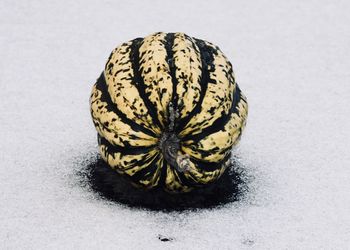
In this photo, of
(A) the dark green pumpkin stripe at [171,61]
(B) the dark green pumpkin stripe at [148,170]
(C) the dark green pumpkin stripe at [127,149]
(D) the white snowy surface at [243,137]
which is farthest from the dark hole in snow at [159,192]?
(A) the dark green pumpkin stripe at [171,61]

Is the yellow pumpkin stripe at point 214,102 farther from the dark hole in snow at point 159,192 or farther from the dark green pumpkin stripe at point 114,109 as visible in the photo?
the dark hole in snow at point 159,192

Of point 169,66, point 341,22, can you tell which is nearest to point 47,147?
point 169,66

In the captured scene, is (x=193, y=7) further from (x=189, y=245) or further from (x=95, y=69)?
(x=189, y=245)

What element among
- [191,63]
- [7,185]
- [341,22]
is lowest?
[7,185]

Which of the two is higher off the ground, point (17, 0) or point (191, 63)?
point (191, 63)

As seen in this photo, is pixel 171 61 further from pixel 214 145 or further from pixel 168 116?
pixel 214 145

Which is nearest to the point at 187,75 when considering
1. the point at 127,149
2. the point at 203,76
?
the point at 203,76
